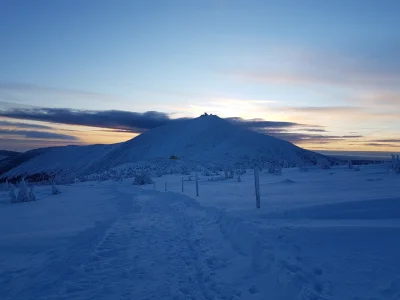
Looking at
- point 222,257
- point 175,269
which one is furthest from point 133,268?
point 222,257

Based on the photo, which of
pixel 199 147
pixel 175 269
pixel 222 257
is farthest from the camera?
pixel 199 147

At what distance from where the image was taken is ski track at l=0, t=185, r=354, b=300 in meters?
5.01

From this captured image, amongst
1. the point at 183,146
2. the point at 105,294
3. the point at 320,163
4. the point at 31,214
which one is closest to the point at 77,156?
the point at 183,146

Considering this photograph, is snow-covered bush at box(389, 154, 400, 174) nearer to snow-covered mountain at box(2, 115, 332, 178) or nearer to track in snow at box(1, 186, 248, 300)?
track in snow at box(1, 186, 248, 300)

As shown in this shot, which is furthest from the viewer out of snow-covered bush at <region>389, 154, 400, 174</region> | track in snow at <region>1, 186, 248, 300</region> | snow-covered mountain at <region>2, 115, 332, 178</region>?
snow-covered mountain at <region>2, 115, 332, 178</region>

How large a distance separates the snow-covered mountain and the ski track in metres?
92.5

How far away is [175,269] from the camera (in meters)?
6.11

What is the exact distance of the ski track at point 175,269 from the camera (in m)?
5.01

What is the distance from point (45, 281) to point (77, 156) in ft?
584

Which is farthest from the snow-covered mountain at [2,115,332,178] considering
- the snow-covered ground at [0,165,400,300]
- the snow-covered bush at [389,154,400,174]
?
the snow-covered ground at [0,165,400,300]

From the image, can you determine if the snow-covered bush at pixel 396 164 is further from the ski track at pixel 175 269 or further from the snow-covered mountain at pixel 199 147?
the snow-covered mountain at pixel 199 147

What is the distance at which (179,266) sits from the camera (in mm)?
6293

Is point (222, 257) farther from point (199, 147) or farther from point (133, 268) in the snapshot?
point (199, 147)

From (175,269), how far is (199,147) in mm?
113625
